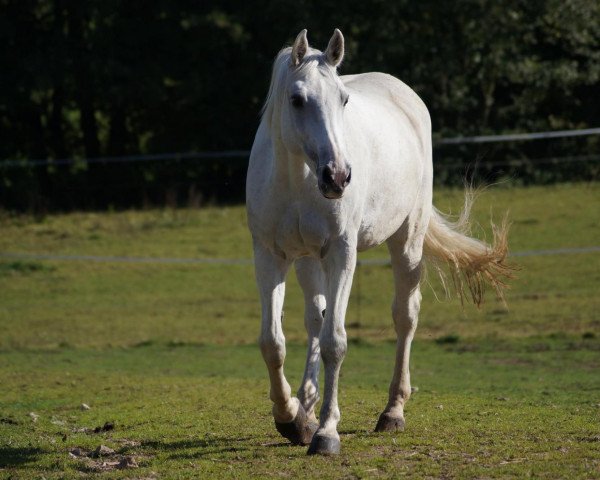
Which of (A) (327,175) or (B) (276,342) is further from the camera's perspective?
(B) (276,342)

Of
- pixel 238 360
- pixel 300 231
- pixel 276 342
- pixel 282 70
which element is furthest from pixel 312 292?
pixel 238 360

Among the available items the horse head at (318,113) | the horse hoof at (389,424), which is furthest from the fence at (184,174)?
the horse head at (318,113)

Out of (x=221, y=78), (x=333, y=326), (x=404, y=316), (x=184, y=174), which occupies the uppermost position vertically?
(x=221, y=78)

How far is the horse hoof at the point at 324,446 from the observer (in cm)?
567

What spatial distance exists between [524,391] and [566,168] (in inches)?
550

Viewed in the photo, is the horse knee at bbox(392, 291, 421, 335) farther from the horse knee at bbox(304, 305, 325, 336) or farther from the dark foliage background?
the dark foliage background

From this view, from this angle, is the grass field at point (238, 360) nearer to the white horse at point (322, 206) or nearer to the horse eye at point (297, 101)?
the white horse at point (322, 206)

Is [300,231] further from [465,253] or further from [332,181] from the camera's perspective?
[465,253]

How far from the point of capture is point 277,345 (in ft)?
19.8

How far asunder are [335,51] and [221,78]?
1948 cm

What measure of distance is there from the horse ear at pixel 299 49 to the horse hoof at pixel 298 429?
190 cm

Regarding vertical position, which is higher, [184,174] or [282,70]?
Answer: [282,70]

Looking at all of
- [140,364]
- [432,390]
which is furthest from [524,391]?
[140,364]

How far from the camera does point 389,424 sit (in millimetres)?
6531
